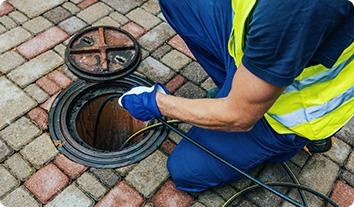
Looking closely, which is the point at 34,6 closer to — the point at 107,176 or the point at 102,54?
the point at 102,54

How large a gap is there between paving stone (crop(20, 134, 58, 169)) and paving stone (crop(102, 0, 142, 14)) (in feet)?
4.58

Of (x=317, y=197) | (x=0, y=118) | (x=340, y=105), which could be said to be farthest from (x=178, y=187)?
(x=0, y=118)

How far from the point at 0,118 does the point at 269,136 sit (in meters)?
1.78

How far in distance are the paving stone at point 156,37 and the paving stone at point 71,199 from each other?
131cm

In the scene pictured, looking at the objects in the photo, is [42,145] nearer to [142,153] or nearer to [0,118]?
[0,118]

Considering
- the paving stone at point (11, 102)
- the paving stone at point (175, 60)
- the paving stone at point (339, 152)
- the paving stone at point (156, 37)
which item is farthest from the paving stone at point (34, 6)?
the paving stone at point (339, 152)

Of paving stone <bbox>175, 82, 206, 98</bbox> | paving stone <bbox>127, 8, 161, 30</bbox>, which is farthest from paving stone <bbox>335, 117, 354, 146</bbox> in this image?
paving stone <bbox>127, 8, 161, 30</bbox>

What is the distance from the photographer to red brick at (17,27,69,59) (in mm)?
2955

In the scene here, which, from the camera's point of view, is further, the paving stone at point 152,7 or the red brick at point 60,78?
the paving stone at point 152,7

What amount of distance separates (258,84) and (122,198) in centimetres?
118

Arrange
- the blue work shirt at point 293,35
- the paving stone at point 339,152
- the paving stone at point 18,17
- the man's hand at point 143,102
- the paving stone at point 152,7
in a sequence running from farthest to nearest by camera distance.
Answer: the paving stone at point 152,7 → the paving stone at point 18,17 → the paving stone at point 339,152 → the man's hand at point 143,102 → the blue work shirt at point 293,35

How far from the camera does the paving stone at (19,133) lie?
8.10ft

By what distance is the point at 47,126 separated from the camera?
255cm

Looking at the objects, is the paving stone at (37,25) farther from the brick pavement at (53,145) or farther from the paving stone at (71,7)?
the paving stone at (71,7)
